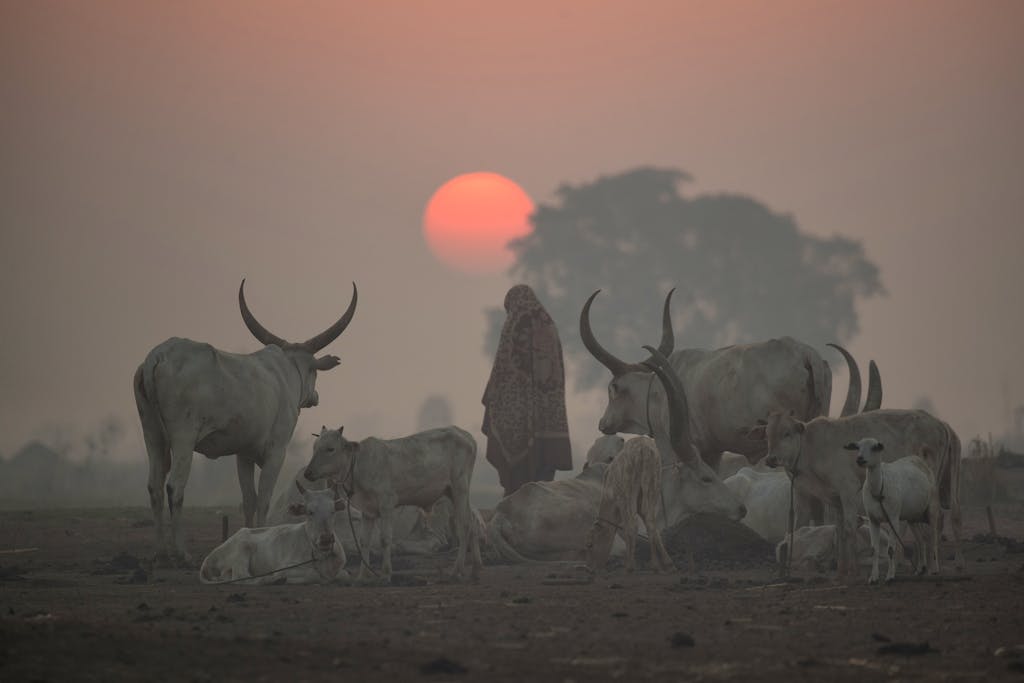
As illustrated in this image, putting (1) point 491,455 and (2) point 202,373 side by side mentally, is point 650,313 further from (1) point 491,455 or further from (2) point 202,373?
(2) point 202,373

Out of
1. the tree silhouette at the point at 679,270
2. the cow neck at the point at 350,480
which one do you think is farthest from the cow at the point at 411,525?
the tree silhouette at the point at 679,270

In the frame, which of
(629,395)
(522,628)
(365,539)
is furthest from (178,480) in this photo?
(522,628)

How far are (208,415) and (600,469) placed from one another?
4.50 meters

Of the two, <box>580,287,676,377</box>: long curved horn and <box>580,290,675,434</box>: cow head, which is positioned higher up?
<box>580,287,676,377</box>: long curved horn

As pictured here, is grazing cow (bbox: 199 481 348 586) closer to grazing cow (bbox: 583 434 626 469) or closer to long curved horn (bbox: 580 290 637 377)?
long curved horn (bbox: 580 290 637 377)

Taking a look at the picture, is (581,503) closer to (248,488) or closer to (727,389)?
(727,389)

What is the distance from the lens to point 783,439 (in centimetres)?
1340

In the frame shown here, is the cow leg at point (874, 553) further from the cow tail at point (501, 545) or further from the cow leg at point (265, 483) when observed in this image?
the cow leg at point (265, 483)

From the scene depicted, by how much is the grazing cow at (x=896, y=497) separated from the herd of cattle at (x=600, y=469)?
0.01m

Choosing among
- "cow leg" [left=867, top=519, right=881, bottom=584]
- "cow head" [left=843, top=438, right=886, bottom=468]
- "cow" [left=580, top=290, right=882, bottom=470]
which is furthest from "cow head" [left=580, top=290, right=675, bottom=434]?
"cow head" [left=843, top=438, right=886, bottom=468]

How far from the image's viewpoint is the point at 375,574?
45.8 ft

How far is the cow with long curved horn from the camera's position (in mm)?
16562

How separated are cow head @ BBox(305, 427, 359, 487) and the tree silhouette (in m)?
51.9

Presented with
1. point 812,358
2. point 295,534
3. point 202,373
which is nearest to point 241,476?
point 202,373
